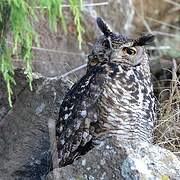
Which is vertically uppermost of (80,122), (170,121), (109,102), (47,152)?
(109,102)

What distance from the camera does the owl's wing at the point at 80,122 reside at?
427cm

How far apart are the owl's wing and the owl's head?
15cm

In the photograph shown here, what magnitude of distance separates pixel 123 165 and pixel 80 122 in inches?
24.2

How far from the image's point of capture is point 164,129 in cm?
504

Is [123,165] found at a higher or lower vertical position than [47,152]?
higher

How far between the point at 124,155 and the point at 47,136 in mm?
1264

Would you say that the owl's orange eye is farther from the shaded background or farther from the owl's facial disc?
the shaded background

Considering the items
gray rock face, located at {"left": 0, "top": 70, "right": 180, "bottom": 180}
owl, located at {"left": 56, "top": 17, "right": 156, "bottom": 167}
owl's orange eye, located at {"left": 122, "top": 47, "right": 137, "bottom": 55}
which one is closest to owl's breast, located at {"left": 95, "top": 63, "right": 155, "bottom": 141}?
owl, located at {"left": 56, "top": 17, "right": 156, "bottom": 167}

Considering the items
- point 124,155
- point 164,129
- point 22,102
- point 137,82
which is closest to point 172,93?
point 164,129

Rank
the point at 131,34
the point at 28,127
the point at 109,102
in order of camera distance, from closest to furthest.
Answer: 1. the point at 109,102
2. the point at 28,127
3. the point at 131,34

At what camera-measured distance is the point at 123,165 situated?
3754mm

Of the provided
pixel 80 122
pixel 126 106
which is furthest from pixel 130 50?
pixel 80 122

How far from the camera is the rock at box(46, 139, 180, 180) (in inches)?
146

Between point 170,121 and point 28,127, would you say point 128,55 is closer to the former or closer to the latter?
point 170,121
